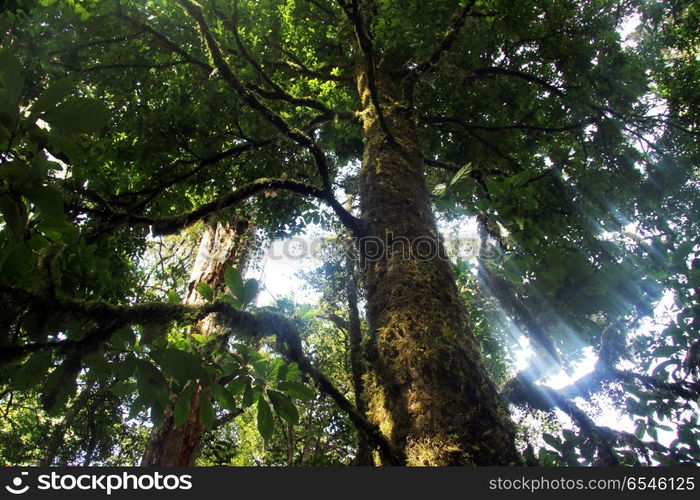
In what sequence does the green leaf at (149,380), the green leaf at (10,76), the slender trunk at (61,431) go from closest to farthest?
1. the green leaf at (10,76)
2. the green leaf at (149,380)
3. the slender trunk at (61,431)

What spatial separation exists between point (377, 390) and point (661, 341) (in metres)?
3.36

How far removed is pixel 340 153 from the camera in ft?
25.0

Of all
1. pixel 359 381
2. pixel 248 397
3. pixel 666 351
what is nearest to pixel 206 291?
pixel 248 397

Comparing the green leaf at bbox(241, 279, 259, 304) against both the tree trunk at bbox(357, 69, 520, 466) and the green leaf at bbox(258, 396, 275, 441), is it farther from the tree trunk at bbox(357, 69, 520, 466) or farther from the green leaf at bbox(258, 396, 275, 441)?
the tree trunk at bbox(357, 69, 520, 466)

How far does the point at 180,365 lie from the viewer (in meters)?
1.56

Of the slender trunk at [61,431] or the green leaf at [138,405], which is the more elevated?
the slender trunk at [61,431]

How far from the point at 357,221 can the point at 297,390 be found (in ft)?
4.38

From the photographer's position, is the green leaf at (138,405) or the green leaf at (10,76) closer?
the green leaf at (10,76)

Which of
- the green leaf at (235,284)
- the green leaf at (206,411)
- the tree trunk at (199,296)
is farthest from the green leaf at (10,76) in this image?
the tree trunk at (199,296)

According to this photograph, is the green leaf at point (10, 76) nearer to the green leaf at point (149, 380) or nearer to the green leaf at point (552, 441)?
the green leaf at point (149, 380)

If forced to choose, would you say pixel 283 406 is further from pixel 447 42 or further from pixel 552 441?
pixel 447 42

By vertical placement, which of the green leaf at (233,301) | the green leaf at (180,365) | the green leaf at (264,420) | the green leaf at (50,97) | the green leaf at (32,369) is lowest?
the green leaf at (264,420)

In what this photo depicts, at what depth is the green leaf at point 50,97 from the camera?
3.61ft

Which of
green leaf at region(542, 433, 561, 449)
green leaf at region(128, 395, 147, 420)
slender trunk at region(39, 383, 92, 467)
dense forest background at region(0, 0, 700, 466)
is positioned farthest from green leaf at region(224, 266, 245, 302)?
slender trunk at region(39, 383, 92, 467)
